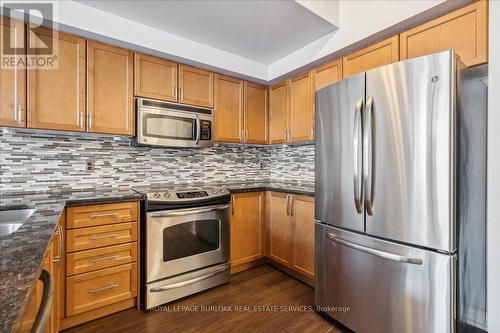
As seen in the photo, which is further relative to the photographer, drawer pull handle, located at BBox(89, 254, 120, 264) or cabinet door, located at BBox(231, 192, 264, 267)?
cabinet door, located at BBox(231, 192, 264, 267)

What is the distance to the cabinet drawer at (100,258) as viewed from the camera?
5.59 feet

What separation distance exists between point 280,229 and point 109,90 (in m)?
2.12

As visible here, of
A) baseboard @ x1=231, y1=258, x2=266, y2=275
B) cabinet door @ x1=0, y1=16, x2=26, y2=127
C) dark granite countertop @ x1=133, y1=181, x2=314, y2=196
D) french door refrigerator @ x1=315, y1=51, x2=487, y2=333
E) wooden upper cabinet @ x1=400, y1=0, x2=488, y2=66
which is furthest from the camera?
baseboard @ x1=231, y1=258, x2=266, y2=275

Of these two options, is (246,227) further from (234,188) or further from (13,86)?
(13,86)

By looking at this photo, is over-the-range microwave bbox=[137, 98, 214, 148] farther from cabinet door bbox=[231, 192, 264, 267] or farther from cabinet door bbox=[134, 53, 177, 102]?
cabinet door bbox=[231, 192, 264, 267]

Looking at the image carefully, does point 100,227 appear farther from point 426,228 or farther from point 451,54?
point 451,54

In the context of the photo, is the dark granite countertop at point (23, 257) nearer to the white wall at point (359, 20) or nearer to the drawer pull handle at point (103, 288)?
the drawer pull handle at point (103, 288)

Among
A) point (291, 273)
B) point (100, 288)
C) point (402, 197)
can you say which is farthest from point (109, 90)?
point (291, 273)

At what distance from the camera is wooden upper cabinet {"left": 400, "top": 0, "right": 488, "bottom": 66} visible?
1399 mm

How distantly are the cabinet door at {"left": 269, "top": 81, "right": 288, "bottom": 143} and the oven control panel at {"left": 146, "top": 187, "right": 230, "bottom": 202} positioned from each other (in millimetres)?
960

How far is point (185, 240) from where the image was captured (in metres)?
2.14
